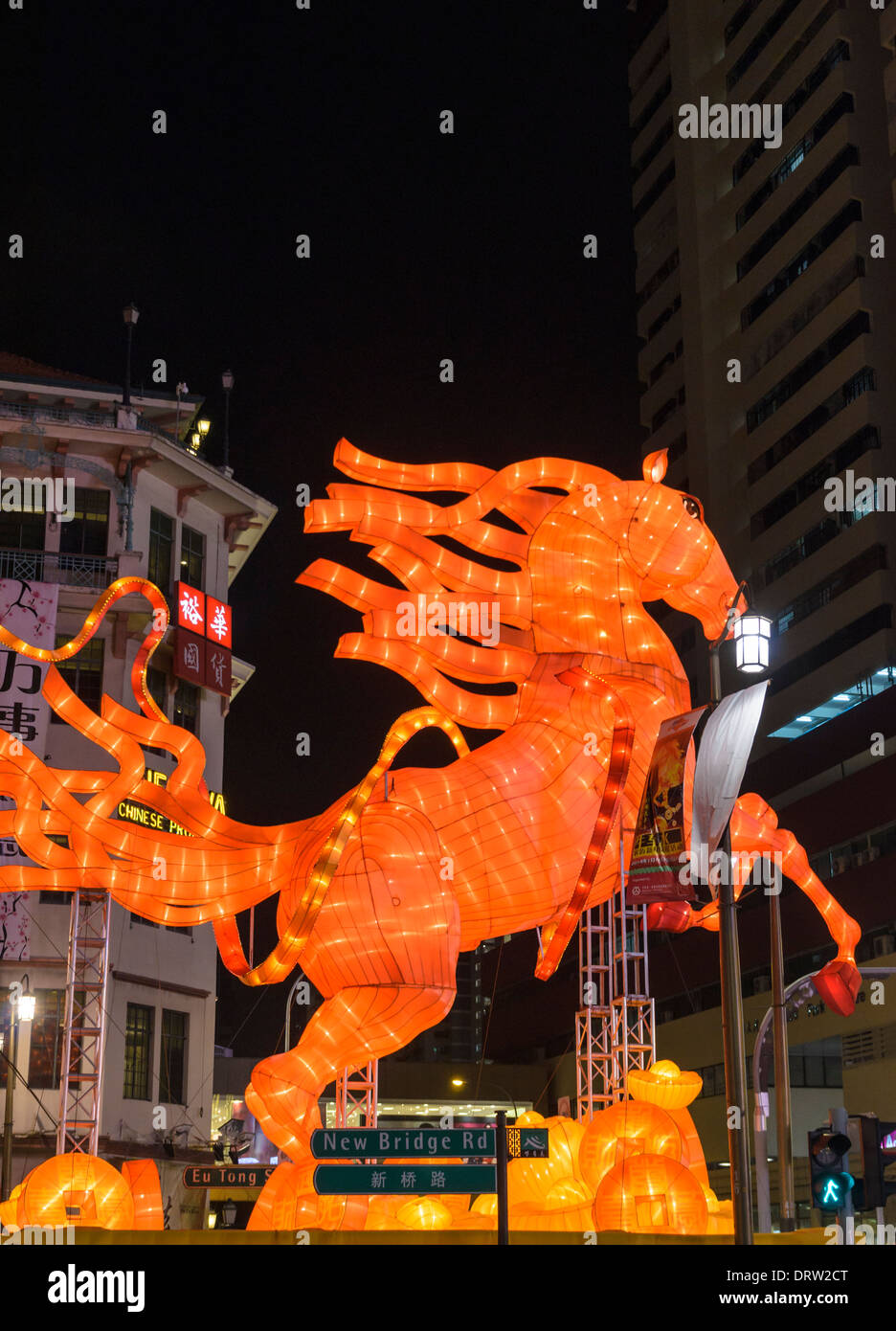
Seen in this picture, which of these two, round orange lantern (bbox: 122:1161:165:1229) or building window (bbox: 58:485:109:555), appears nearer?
round orange lantern (bbox: 122:1161:165:1229)

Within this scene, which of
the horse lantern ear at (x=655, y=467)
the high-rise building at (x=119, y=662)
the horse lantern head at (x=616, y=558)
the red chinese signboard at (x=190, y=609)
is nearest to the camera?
the horse lantern head at (x=616, y=558)

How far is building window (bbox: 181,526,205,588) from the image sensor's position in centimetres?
4275

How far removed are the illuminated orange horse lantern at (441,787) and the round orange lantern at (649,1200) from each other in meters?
2.25

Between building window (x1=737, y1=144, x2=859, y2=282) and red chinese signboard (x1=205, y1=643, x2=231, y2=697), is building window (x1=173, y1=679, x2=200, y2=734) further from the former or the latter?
building window (x1=737, y1=144, x2=859, y2=282)

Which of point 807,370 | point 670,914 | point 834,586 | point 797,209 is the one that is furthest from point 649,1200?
point 797,209

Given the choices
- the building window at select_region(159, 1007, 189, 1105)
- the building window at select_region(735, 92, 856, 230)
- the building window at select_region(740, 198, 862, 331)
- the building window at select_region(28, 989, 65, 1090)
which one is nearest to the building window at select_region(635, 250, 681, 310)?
the building window at select_region(735, 92, 856, 230)

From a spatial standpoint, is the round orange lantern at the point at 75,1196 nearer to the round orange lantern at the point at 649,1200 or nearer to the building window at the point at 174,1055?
the round orange lantern at the point at 649,1200

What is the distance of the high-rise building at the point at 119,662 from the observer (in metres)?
35.7

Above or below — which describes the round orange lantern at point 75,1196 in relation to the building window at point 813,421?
below

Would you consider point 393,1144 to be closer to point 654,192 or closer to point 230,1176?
point 230,1176

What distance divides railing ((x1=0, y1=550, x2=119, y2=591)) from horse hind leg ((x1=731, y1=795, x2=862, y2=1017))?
26.9 metres

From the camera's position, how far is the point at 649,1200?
1320 centimetres

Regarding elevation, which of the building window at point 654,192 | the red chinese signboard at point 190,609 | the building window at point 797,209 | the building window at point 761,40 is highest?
the building window at point 761,40

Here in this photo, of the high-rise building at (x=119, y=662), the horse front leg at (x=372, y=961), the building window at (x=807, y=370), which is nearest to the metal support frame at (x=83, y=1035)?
the horse front leg at (x=372, y=961)
